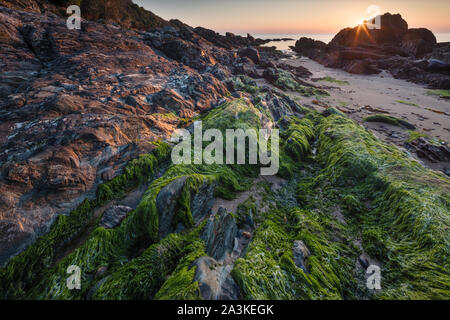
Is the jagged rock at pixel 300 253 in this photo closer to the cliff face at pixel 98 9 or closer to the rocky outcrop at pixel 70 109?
the rocky outcrop at pixel 70 109

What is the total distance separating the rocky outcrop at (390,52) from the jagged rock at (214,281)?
2852cm

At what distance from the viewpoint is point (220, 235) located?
10.3 feet

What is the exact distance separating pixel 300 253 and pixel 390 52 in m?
47.5

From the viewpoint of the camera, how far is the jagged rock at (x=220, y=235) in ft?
9.60

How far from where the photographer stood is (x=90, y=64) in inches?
301

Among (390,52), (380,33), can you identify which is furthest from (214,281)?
→ (380,33)

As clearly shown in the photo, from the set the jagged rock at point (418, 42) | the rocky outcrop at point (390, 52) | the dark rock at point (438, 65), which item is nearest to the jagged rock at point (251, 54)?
the rocky outcrop at point (390, 52)

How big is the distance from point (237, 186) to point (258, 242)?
68.6 inches

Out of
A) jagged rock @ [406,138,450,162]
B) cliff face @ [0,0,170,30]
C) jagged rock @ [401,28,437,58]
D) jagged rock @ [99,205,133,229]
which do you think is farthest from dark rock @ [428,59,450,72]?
cliff face @ [0,0,170,30]

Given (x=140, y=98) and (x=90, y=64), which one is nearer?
(x=140, y=98)

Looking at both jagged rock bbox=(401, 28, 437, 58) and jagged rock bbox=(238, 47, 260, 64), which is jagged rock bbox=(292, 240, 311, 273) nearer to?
jagged rock bbox=(238, 47, 260, 64)

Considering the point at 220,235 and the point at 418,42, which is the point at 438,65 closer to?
the point at 418,42
